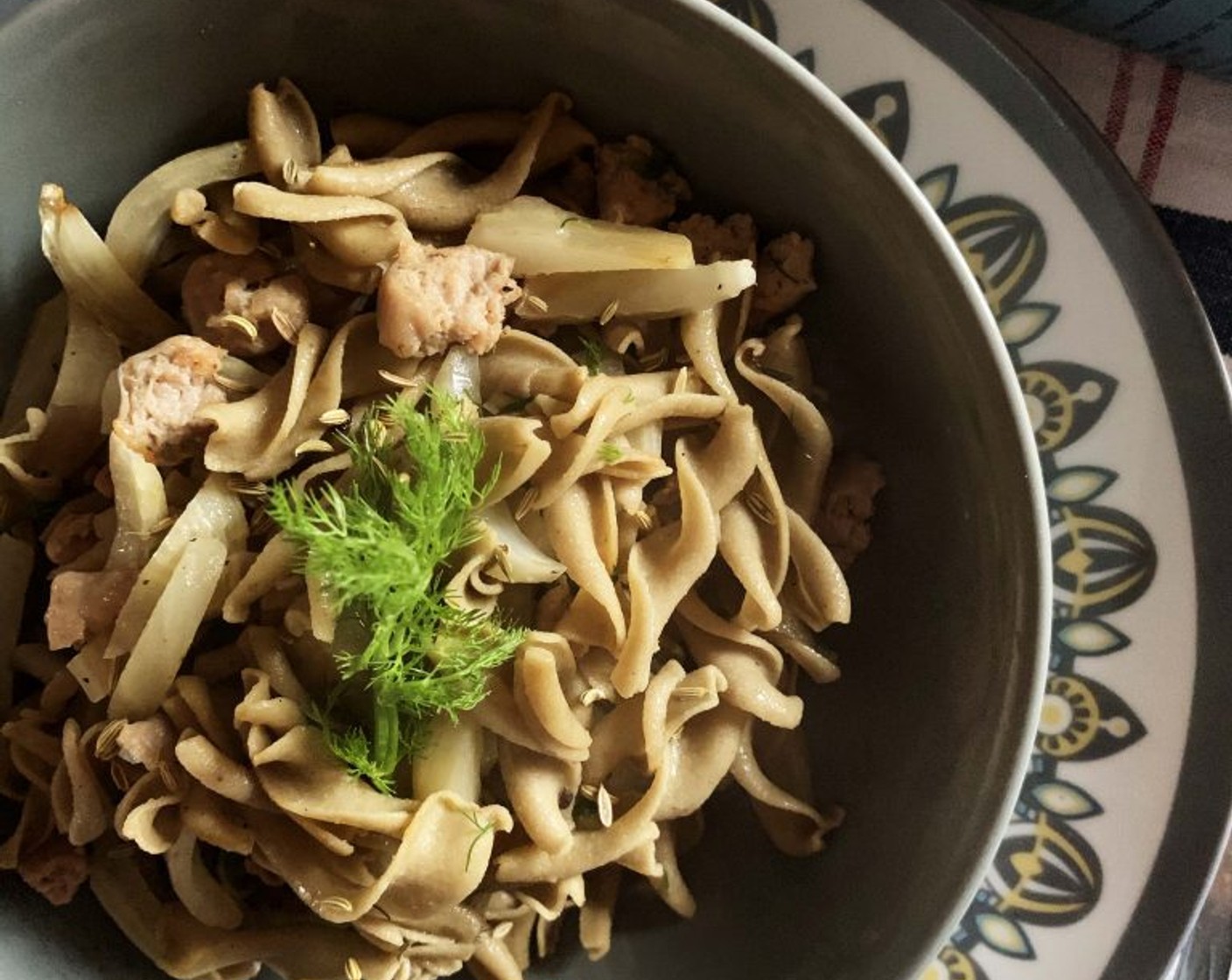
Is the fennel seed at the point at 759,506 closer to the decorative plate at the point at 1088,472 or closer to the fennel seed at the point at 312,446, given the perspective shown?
the decorative plate at the point at 1088,472

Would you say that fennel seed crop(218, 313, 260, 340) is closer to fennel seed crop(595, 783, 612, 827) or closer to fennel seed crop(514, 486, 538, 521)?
fennel seed crop(514, 486, 538, 521)

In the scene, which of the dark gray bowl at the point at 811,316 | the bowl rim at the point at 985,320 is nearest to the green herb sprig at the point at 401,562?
the dark gray bowl at the point at 811,316

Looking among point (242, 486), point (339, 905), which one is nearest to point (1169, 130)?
point (242, 486)

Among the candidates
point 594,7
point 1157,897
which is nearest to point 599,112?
point 594,7

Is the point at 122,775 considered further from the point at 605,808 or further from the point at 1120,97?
the point at 1120,97

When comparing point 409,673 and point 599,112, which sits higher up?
point 599,112

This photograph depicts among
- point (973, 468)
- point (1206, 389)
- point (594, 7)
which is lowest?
point (973, 468)

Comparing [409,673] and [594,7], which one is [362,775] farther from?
[594,7]
